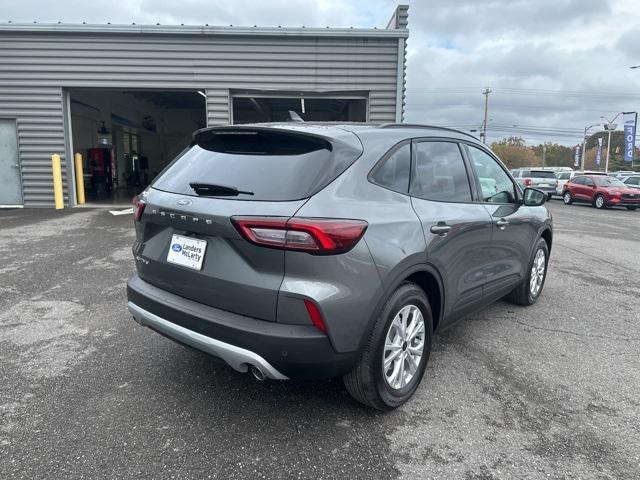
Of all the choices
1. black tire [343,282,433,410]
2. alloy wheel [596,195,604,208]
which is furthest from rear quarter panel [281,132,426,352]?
alloy wheel [596,195,604,208]

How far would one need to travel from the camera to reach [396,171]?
2.92 metres

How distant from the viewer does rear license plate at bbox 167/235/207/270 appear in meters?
2.58

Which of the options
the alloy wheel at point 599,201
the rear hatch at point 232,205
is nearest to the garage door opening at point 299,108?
the alloy wheel at point 599,201

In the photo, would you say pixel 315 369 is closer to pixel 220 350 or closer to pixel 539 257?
pixel 220 350

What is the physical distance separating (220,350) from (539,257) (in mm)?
3910

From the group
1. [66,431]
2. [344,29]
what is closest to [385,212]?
[66,431]

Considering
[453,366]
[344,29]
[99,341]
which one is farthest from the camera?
[344,29]

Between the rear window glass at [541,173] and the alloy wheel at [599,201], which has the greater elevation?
the rear window glass at [541,173]

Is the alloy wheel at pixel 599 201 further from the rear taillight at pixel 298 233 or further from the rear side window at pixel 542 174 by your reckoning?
the rear taillight at pixel 298 233

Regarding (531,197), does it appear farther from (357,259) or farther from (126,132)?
(126,132)

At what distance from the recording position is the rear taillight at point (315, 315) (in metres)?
2.32

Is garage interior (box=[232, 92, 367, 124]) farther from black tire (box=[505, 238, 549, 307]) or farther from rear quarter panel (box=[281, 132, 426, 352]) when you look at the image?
rear quarter panel (box=[281, 132, 426, 352])

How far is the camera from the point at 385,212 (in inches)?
104

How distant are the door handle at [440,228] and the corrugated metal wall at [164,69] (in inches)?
407
